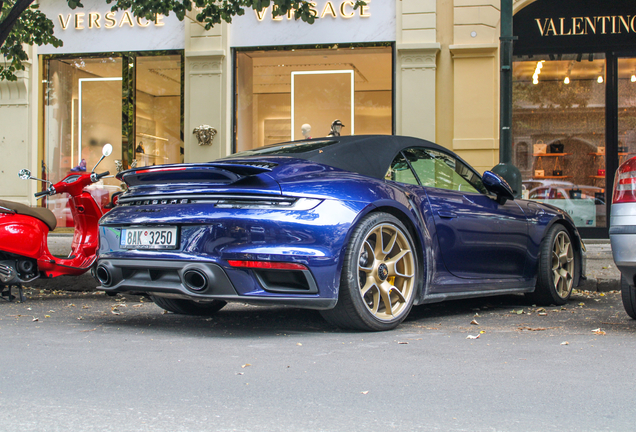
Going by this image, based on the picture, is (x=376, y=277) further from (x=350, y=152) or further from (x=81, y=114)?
(x=81, y=114)

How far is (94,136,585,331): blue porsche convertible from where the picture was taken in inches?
153

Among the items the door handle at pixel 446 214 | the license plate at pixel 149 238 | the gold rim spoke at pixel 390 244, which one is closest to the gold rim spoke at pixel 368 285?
the gold rim spoke at pixel 390 244

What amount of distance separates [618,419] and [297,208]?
203 cm

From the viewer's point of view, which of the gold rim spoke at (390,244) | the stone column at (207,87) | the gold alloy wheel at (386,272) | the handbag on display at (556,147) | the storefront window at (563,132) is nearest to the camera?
the gold alloy wheel at (386,272)

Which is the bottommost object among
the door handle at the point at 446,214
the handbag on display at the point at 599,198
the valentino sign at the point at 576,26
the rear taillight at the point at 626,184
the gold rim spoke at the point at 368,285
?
the gold rim spoke at the point at 368,285

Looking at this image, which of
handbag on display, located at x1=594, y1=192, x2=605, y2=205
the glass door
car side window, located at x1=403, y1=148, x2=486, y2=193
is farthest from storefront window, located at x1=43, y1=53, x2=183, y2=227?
car side window, located at x1=403, y1=148, x2=486, y2=193

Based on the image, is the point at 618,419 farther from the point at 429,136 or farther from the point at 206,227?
the point at 429,136

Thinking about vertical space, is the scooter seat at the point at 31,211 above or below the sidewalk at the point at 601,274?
above

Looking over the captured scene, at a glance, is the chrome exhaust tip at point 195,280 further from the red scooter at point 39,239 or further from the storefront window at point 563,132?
the storefront window at point 563,132

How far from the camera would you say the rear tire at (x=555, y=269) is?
572 centimetres

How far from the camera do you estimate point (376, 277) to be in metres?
4.27

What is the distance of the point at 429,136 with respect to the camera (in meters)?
12.3

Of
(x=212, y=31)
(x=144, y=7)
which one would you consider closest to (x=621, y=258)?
(x=144, y=7)

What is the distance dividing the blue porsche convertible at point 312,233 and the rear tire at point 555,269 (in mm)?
630
